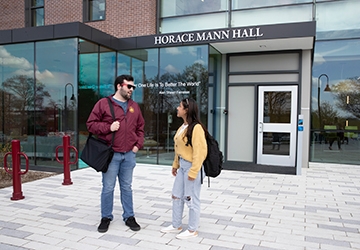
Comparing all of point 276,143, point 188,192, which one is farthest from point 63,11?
point 188,192

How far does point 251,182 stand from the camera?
7508 millimetres

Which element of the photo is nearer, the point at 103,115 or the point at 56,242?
the point at 56,242

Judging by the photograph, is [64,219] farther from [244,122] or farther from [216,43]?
[244,122]

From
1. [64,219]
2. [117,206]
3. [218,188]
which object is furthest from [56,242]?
[218,188]

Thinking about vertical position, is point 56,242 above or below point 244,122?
below

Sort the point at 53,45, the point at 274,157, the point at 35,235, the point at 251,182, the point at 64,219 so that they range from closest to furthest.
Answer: the point at 35,235 → the point at 64,219 → the point at 251,182 → the point at 53,45 → the point at 274,157

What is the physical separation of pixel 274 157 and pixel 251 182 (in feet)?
9.37

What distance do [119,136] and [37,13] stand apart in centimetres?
1103

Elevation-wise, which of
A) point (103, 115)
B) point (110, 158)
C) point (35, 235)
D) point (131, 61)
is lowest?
point (35, 235)

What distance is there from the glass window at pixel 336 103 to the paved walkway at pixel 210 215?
3048 mm

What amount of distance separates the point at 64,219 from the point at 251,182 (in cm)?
427

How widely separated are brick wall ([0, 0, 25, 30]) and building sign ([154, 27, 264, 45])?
6.71 meters

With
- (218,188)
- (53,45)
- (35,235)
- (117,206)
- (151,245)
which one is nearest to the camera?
(151,245)

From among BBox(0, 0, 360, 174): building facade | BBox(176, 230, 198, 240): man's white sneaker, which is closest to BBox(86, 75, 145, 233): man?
BBox(176, 230, 198, 240): man's white sneaker
